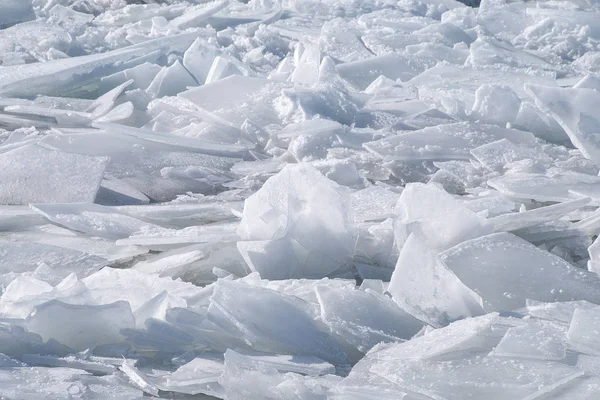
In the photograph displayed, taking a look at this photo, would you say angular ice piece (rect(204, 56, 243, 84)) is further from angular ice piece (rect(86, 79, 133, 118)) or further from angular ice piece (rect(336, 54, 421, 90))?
angular ice piece (rect(336, 54, 421, 90))

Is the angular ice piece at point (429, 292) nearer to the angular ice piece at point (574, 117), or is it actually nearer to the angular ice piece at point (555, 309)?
the angular ice piece at point (555, 309)

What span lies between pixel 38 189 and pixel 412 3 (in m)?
4.35

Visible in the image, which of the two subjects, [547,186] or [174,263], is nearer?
[174,263]

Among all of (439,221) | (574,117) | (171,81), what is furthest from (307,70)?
(439,221)

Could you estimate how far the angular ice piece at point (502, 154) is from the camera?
124 inches

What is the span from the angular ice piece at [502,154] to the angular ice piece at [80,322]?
1682mm

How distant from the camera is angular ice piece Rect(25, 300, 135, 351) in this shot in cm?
182

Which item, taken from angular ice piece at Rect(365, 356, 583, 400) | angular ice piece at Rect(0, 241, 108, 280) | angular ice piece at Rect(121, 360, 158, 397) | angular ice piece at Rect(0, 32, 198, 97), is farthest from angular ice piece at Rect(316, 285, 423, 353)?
angular ice piece at Rect(0, 32, 198, 97)

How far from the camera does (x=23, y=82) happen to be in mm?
4207

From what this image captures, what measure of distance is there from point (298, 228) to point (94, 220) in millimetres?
636

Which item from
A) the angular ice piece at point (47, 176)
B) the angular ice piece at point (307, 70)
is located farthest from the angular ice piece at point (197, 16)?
the angular ice piece at point (47, 176)

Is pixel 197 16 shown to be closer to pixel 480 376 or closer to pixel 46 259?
pixel 46 259

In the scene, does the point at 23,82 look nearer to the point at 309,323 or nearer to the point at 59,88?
the point at 59,88

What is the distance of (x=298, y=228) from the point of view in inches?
89.0
